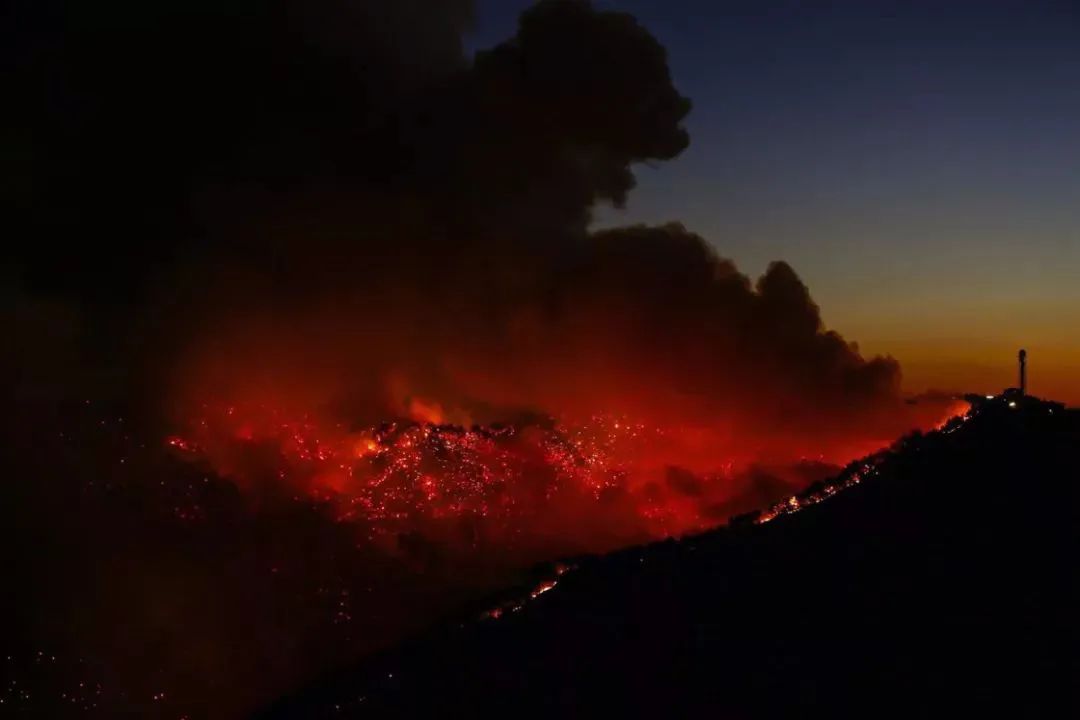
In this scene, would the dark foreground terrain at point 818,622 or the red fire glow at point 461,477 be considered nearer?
the dark foreground terrain at point 818,622

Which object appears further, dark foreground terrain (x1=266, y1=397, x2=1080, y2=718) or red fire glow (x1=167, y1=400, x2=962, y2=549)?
red fire glow (x1=167, y1=400, x2=962, y2=549)

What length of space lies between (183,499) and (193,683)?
10034 mm

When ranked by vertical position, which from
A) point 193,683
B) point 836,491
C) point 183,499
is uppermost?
point 183,499

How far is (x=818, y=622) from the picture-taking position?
16391 mm

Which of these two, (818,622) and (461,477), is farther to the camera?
(461,477)

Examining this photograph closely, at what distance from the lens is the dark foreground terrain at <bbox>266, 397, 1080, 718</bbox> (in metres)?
14.5

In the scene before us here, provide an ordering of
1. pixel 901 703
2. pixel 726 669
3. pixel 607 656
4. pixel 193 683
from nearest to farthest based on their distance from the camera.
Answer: pixel 901 703 → pixel 726 669 → pixel 607 656 → pixel 193 683

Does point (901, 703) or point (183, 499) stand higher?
point (183, 499)

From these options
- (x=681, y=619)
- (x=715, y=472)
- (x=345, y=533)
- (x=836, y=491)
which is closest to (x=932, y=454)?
(x=836, y=491)

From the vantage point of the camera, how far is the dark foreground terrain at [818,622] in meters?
14.5

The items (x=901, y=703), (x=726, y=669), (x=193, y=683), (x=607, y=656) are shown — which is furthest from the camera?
(x=193, y=683)

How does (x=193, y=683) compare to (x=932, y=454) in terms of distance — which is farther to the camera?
(x=193, y=683)

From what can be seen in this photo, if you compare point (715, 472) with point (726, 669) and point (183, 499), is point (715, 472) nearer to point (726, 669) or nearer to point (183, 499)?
point (183, 499)

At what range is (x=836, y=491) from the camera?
23219 mm
